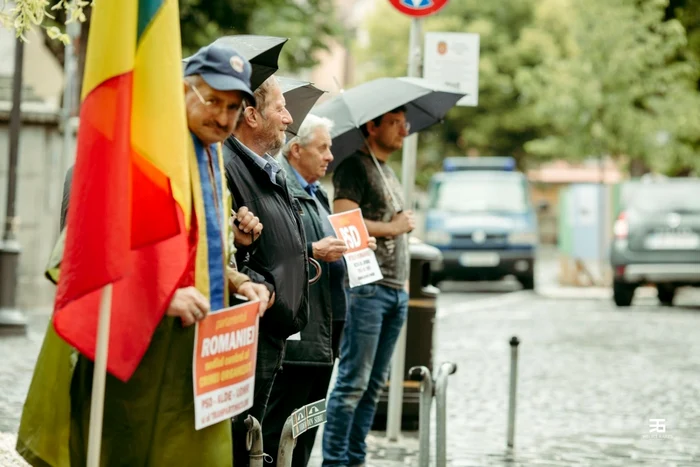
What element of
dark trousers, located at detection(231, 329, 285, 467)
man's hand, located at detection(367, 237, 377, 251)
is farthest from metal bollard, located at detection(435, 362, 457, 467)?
dark trousers, located at detection(231, 329, 285, 467)

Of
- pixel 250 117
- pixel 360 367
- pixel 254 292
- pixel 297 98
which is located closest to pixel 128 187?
pixel 254 292

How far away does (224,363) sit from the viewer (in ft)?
13.5

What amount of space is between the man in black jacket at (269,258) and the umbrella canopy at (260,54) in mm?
261

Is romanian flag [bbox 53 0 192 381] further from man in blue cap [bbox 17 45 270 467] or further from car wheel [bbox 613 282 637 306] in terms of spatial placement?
car wheel [bbox 613 282 637 306]

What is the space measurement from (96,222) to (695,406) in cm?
767

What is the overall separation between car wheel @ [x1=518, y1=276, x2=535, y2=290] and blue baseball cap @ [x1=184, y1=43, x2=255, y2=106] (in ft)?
72.4

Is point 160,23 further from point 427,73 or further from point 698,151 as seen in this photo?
point 698,151

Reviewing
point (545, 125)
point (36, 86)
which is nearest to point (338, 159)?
point (36, 86)

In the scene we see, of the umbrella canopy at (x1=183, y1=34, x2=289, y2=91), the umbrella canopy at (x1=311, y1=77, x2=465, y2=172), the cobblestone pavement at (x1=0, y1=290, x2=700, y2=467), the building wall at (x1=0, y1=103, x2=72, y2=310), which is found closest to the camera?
the umbrella canopy at (x1=183, y1=34, x2=289, y2=91)

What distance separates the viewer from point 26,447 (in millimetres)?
3963

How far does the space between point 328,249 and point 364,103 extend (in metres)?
1.85

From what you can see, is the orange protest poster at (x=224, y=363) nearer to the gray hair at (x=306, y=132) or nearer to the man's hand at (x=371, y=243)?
the gray hair at (x=306, y=132)

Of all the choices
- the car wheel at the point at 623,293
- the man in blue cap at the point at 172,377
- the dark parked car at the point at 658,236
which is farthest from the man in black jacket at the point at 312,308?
the car wheel at the point at 623,293

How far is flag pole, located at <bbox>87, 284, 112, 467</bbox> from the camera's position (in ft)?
12.5
